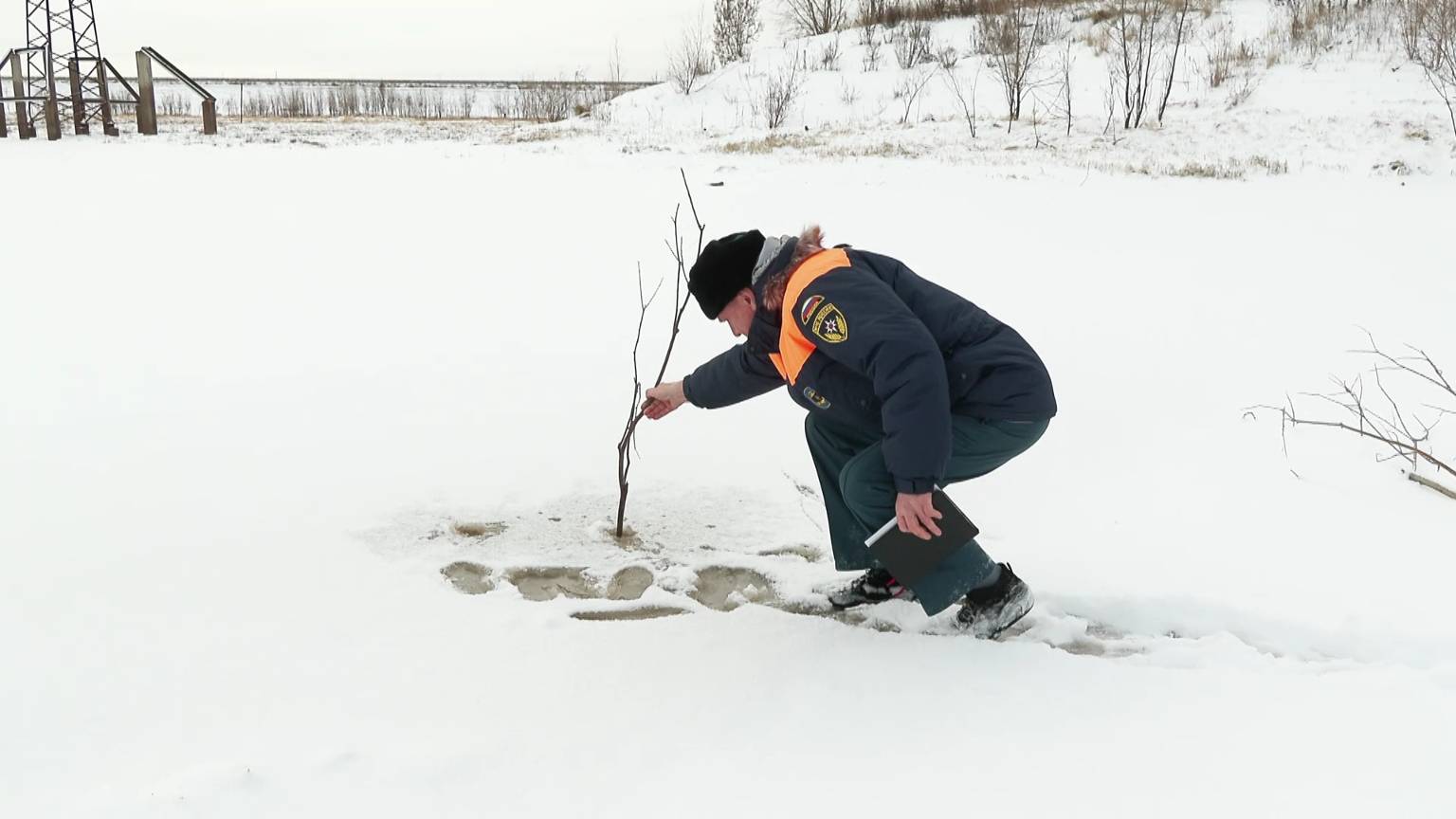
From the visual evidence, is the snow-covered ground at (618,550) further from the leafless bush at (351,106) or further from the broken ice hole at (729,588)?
the leafless bush at (351,106)

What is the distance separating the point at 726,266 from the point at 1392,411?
9.99ft

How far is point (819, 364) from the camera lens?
84.5 inches

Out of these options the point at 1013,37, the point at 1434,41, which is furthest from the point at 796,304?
the point at 1013,37

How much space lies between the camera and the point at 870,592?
2.53m

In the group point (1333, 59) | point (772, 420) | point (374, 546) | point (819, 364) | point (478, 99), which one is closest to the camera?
point (819, 364)

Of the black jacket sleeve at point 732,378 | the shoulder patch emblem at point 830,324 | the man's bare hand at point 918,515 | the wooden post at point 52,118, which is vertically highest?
the wooden post at point 52,118

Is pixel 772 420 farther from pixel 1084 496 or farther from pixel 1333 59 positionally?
pixel 1333 59

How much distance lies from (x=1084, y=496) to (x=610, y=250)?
11.5ft

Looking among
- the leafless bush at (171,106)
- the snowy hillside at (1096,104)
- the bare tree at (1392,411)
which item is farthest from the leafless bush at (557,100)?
the bare tree at (1392,411)

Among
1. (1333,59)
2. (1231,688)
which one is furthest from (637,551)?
(1333,59)

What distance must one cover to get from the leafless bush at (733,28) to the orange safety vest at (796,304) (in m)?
20.8

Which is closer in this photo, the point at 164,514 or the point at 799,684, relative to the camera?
the point at 799,684

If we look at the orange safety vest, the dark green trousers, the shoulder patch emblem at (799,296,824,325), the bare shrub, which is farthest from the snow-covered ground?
the bare shrub

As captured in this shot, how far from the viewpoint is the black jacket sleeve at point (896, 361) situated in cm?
188
